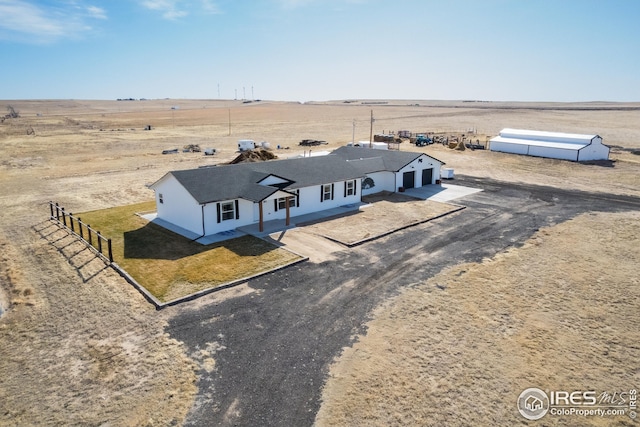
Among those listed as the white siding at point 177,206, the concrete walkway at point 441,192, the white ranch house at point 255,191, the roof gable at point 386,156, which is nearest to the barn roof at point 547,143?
the concrete walkway at point 441,192

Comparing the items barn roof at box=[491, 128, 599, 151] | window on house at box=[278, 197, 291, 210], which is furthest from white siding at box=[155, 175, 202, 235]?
barn roof at box=[491, 128, 599, 151]

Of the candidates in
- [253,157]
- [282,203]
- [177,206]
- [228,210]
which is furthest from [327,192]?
[253,157]

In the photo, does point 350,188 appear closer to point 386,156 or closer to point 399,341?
point 386,156

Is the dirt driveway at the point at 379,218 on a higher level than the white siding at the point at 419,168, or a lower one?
lower

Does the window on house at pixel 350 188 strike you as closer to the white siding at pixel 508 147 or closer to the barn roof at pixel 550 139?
the barn roof at pixel 550 139

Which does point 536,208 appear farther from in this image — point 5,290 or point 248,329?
point 5,290

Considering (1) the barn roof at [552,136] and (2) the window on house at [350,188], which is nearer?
(2) the window on house at [350,188]
